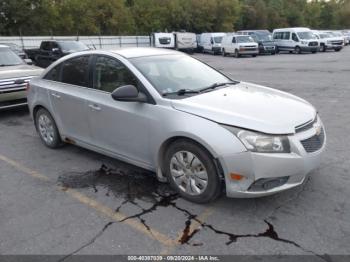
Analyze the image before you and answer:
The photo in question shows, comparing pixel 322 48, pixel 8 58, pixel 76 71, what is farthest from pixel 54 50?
pixel 322 48

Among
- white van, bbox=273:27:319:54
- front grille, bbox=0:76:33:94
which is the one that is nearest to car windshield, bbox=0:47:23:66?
front grille, bbox=0:76:33:94

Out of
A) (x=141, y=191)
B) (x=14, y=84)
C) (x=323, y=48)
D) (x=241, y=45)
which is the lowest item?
(x=323, y=48)

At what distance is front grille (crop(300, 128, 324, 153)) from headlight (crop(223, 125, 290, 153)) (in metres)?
0.26

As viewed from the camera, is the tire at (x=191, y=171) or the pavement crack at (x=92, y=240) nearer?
the pavement crack at (x=92, y=240)

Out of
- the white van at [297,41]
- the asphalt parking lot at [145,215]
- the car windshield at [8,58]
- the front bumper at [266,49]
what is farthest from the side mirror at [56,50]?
the white van at [297,41]

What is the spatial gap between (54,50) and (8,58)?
7.91 meters

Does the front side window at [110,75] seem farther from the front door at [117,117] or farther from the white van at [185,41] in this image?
the white van at [185,41]

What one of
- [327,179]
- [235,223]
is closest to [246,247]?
[235,223]

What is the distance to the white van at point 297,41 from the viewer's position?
2922cm

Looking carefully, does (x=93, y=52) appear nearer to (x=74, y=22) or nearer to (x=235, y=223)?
(x=235, y=223)

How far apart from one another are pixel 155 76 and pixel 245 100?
1.11 m

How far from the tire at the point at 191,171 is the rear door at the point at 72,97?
1.55 m

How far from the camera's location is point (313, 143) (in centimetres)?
372

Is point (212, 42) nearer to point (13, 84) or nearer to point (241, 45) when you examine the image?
point (241, 45)
